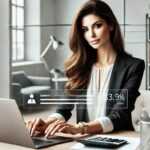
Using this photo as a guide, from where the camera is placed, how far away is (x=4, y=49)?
2.73 meters

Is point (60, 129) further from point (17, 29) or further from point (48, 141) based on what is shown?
point (17, 29)

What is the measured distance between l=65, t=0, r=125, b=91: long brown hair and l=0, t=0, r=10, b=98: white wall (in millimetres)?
482

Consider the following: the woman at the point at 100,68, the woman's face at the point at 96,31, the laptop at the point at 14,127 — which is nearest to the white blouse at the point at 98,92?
the woman at the point at 100,68

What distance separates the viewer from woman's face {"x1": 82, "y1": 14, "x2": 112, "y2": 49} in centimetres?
237

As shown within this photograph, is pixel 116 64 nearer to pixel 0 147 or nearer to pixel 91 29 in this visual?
pixel 91 29

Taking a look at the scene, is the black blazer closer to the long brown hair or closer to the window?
the long brown hair

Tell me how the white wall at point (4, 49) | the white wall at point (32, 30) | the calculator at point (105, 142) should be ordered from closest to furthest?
the calculator at point (105, 142), the white wall at point (32, 30), the white wall at point (4, 49)

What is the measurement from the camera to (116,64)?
2365mm

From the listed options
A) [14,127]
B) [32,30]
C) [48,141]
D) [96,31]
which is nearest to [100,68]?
[96,31]

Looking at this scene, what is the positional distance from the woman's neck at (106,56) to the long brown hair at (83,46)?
26mm

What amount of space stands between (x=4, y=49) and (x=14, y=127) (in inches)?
46.1

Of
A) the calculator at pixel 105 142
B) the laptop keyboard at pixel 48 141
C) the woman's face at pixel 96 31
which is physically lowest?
the laptop keyboard at pixel 48 141

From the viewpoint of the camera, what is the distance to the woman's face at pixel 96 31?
7.79 feet

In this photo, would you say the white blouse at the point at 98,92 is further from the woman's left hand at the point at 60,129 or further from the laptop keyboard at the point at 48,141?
the laptop keyboard at the point at 48,141
